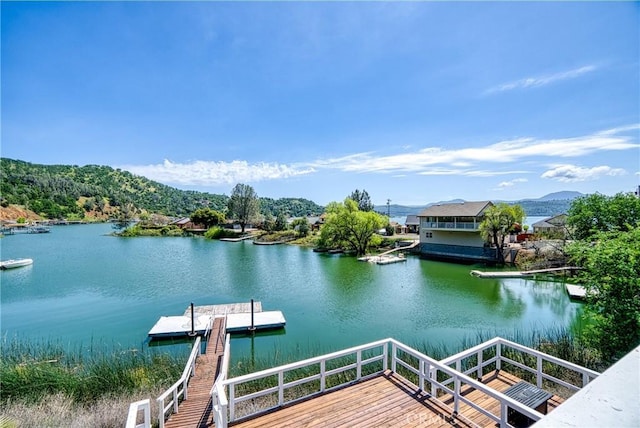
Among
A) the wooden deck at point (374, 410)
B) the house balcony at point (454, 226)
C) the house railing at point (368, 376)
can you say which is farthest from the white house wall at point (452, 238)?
the wooden deck at point (374, 410)

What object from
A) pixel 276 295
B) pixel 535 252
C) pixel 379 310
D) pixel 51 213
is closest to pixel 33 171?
pixel 51 213

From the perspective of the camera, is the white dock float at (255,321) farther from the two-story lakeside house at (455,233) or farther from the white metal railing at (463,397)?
the two-story lakeside house at (455,233)

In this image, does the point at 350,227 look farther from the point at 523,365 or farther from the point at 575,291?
the point at 523,365

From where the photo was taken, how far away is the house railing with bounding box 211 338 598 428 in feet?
14.9

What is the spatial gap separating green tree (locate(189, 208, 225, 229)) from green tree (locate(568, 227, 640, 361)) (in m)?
65.9

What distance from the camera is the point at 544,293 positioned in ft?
72.0

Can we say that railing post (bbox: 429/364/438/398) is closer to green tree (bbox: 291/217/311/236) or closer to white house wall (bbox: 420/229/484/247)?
white house wall (bbox: 420/229/484/247)

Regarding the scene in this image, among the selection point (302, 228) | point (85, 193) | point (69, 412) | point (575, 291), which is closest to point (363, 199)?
point (302, 228)

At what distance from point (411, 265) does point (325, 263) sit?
29.7ft

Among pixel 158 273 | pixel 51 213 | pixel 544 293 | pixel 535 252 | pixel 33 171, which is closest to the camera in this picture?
pixel 544 293

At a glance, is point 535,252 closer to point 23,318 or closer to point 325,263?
point 325,263

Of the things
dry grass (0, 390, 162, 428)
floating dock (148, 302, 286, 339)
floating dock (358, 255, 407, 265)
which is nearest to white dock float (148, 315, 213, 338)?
floating dock (148, 302, 286, 339)

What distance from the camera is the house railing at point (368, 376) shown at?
4527mm

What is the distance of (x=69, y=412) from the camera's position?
311 inches
